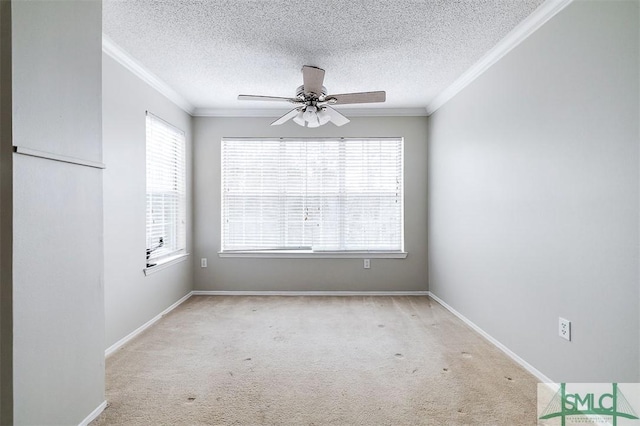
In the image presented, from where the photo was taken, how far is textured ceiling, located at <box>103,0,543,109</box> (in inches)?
90.7

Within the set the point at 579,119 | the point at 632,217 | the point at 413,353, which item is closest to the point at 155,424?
the point at 413,353

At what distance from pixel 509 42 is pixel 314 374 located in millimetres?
2997

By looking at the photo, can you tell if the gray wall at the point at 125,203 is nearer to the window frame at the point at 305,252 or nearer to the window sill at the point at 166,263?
the window sill at the point at 166,263

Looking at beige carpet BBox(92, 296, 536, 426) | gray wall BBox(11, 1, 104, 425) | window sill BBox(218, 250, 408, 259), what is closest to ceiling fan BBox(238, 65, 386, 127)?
gray wall BBox(11, 1, 104, 425)

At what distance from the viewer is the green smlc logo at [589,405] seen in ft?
5.77

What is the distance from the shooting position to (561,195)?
2.18m

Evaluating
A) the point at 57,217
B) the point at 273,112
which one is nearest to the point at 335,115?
the point at 273,112

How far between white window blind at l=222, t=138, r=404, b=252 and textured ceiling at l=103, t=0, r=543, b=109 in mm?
1103

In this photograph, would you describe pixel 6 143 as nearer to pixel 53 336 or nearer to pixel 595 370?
pixel 53 336

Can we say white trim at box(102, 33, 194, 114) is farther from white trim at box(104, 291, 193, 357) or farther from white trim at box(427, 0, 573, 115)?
white trim at box(427, 0, 573, 115)

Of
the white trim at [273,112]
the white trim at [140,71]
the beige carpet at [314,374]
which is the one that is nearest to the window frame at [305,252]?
the white trim at [273,112]

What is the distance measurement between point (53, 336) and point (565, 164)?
3.07 metres

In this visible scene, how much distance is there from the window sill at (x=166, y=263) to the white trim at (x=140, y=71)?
190 centimetres

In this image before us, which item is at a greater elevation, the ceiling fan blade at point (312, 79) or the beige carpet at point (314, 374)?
the ceiling fan blade at point (312, 79)
